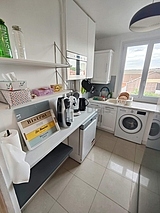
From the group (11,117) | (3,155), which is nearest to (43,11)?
(11,117)

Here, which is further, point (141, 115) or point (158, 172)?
point (141, 115)

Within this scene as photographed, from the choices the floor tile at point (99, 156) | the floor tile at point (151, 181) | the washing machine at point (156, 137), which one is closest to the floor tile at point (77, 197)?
the floor tile at point (99, 156)

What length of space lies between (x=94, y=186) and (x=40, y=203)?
72 cm

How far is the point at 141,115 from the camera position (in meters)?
2.09

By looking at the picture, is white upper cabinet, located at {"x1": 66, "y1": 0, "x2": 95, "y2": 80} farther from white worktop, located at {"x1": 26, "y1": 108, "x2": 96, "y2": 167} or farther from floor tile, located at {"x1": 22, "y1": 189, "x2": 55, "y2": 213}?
floor tile, located at {"x1": 22, "y1": 189, "x2": 55, "y2": 213}

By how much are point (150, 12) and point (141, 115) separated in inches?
68.7

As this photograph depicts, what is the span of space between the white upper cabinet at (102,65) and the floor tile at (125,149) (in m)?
1.60

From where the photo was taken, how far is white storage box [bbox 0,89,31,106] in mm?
738

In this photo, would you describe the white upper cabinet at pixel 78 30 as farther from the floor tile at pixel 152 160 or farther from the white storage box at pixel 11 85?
the floor tile at pixel 152 160

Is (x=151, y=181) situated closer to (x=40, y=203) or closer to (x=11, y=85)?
(x=40, y=203)

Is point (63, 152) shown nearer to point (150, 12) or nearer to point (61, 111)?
point (61, 111)

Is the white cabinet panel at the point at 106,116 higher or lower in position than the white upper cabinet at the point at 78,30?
lower

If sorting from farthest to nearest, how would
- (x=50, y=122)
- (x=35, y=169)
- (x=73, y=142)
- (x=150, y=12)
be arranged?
(x=73, y=142)
(x=50, y=122)
(x=35, y=169)
(x=150, y=12)

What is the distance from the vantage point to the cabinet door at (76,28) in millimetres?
1293
